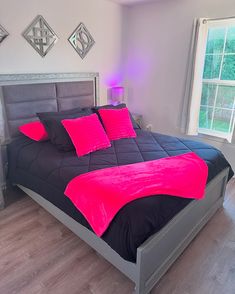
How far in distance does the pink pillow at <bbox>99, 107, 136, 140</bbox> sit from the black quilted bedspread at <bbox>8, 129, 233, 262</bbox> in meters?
0.11

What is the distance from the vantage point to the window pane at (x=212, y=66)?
10.1ft

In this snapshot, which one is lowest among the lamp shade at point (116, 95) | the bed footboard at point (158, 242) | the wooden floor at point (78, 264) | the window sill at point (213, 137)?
the wooden floor at point (78, 264)

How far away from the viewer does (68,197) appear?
1803 millimetres

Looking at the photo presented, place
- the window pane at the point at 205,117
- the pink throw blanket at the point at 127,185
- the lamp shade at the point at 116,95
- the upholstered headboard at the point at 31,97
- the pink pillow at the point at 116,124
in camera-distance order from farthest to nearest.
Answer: the lamp shade at the point at 116,95 < the window pane at the point at 205,117 < the pink pillow at the point at 116,124 < the upholstered headboard at the point at 31,97 < the pink throw blanket at the point at 127,185

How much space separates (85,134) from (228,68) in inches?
83.0

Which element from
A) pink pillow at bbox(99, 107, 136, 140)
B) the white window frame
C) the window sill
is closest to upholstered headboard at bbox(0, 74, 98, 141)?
pink pillow at bbox(99, 107, 136, 140)

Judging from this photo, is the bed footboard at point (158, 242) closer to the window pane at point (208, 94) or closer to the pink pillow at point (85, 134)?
the pink pillow at point (85, 134)

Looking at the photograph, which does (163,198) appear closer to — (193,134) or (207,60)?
(193,134)

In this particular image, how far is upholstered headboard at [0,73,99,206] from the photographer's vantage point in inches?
101

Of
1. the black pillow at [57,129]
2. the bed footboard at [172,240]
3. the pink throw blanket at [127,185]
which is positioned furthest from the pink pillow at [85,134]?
the bed footboard at [172,240]

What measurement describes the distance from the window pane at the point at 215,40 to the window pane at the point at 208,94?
1.51ft

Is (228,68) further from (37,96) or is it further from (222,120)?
(37,96)

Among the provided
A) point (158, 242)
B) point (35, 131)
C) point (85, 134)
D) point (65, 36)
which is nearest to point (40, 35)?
point (65, 36)

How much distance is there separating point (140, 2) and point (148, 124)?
6.13ft
